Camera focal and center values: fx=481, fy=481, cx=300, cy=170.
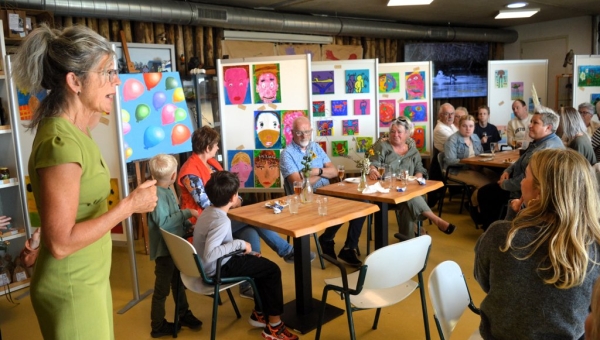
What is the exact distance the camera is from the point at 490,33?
9.88 m

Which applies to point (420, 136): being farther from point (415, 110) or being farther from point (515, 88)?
point (515, 88)

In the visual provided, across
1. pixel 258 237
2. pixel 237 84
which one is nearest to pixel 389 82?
pixel 237 84

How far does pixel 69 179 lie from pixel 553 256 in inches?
63.6

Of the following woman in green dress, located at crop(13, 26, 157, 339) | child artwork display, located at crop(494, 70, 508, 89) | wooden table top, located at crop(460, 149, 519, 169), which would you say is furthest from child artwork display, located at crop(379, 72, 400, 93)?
woman in green dress, located at crop(13, 26, 157, 339)

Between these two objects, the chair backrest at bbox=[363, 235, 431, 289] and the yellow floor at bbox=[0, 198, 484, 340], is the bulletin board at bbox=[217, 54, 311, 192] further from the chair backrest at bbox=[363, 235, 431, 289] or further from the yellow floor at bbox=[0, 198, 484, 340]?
the chair backrest at bbox=[363, 235, 431, 289]

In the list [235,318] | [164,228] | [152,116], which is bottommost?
[235,318]

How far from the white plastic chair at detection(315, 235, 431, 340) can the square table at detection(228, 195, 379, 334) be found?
1.35 ft

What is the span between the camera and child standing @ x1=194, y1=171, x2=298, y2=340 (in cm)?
298

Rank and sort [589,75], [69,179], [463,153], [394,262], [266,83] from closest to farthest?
[69,179]
[394,262]
[266,83]
[463,153]
[589,75]

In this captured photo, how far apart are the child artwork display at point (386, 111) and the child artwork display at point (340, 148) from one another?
3.02 feet

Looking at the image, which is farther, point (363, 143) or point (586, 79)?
point (586, 79)

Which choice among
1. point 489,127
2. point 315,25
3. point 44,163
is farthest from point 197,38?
point 44,163

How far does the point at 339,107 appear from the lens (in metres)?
6.55

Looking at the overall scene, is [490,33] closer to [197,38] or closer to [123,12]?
[197,38]
